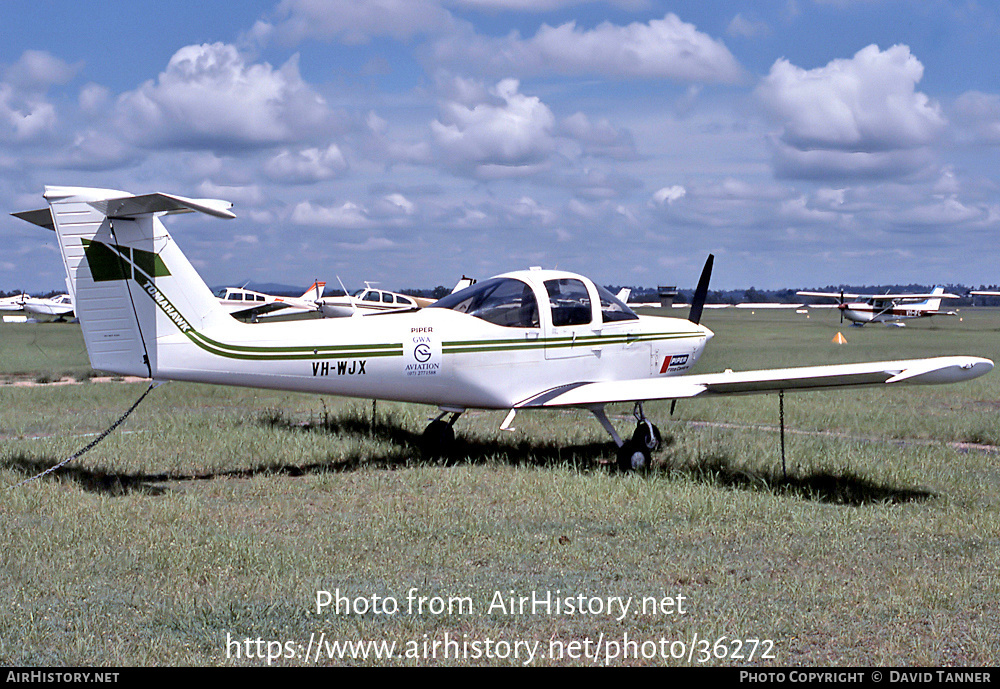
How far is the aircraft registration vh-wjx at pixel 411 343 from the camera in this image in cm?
792

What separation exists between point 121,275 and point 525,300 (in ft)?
14.0

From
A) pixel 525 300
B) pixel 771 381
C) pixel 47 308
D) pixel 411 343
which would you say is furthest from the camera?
pixel 47 308

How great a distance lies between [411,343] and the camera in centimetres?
915

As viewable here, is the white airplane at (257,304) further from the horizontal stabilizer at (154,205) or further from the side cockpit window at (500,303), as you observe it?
the horizontal stabilizer at (154,205)

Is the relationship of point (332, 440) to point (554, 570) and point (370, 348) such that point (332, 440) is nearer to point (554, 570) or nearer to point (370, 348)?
point (370, 348)

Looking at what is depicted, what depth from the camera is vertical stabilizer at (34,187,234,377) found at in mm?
7844

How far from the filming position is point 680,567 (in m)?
5.80

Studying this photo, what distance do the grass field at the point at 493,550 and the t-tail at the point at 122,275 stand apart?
53.7 inches

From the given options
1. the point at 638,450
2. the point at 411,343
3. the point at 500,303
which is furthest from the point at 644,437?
the point at 411,343

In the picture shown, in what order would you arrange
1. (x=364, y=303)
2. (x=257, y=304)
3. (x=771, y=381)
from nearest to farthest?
(x=771, y=381) → (x=257, y=304) → (x=364, y=303)

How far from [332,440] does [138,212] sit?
3.99 metres

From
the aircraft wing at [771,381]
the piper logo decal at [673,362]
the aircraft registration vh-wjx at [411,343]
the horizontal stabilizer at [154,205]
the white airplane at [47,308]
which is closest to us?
the horizontal stabilizer at [154,205]

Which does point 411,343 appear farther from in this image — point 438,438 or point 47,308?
point 47,308

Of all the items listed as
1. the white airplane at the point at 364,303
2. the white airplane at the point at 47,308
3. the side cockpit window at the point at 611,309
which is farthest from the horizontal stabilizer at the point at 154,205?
the white airplane at the point at 47,308
